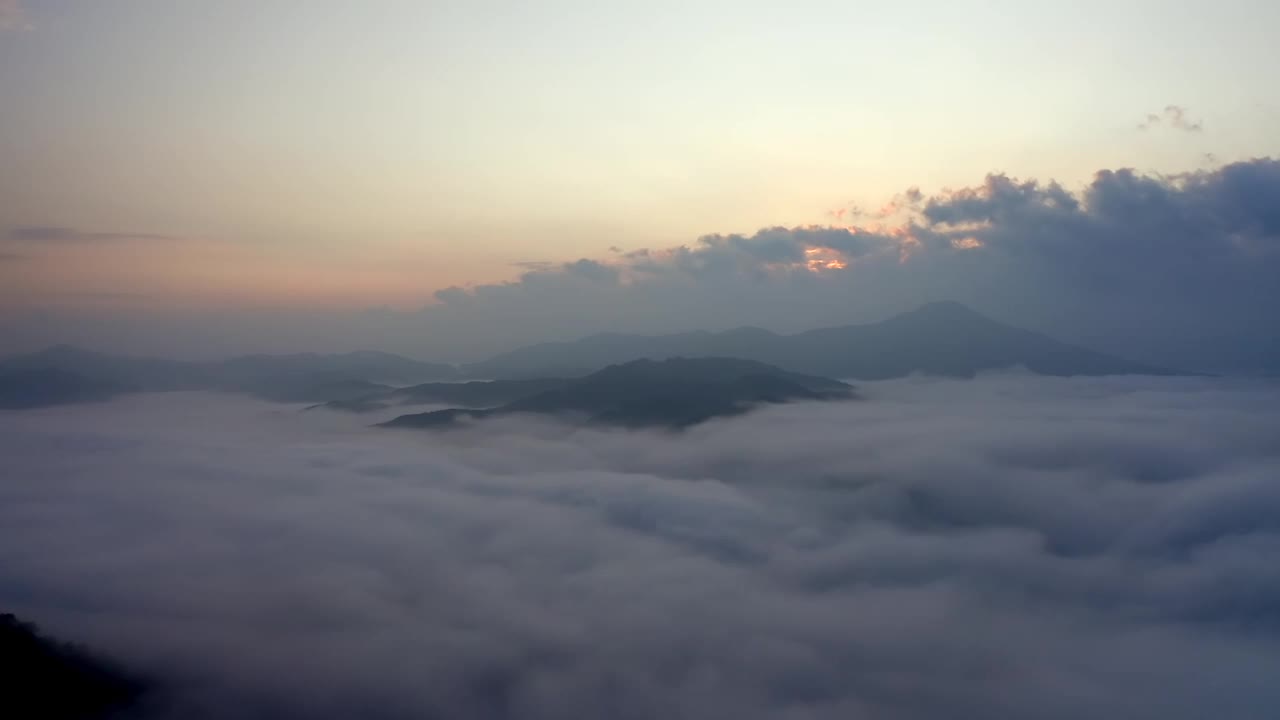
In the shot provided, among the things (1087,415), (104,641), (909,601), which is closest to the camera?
(104,641)

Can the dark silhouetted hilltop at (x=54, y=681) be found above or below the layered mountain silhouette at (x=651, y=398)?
below

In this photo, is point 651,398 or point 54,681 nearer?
point 54,681

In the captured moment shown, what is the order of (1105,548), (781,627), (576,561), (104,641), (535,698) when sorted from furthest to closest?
1. (1105,548)
2. (576,561)
3. (781,627)
4. (104,641)
5. (535,698)

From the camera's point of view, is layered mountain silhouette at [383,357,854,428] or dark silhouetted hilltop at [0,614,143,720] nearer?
dark silhouetted hilltop at [0,614,143,720]

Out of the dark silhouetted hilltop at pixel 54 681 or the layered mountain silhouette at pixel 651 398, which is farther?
the layered mountain silhouette at pixel 651 398

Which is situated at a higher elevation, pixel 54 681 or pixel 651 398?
pixel 651 398

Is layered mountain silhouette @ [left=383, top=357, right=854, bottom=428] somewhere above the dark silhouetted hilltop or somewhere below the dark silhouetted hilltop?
above

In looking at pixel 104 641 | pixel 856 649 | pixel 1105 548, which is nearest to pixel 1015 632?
pixel 856 649

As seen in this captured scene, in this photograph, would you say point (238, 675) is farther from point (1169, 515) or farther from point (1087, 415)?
point (1087, 415)
